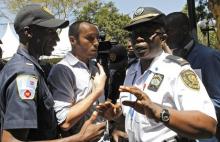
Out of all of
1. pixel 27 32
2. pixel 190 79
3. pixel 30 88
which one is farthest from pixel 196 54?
pixel 30 88

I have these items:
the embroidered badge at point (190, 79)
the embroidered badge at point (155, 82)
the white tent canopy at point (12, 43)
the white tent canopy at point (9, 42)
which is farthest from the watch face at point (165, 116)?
the white tent canopy at point (9, 42)

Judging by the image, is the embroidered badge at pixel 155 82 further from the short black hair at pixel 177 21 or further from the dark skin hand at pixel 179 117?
the short black hair at pixel 177 21

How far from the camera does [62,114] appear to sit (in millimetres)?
3230

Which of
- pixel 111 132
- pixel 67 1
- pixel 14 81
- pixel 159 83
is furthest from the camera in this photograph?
pixel 67 1

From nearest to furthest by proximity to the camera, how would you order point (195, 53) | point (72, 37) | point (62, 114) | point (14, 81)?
point (14, 81)
point (62, 114)
point (72, 37)
point (195, 53)

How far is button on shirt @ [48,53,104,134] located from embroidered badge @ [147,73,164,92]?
2.36 ft

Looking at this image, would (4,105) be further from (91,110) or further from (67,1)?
(67,1)

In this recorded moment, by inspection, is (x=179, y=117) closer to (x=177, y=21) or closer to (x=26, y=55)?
(x=26, y=55)

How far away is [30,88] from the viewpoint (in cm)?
259

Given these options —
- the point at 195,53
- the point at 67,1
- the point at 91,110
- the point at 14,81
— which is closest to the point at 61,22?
the point at 14,81

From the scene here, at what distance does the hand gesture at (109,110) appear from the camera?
9.58 feet

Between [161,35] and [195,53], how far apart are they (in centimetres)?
136

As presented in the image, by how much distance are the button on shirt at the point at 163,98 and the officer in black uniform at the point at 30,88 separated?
0.23 meters

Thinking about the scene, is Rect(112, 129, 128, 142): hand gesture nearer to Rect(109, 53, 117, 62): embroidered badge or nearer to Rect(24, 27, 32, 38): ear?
Rect(24, 27, 32, 38): ear
